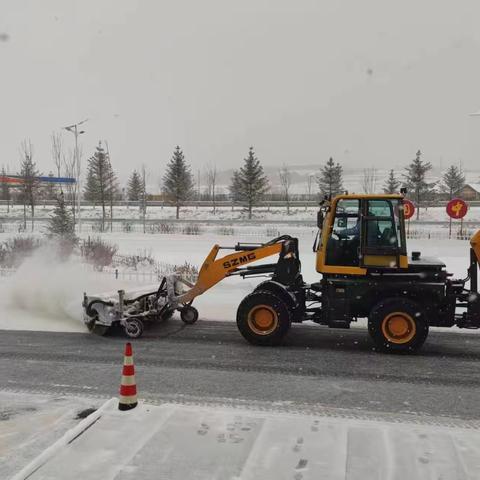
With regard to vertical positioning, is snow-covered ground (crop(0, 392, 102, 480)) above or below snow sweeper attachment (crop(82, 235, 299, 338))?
below

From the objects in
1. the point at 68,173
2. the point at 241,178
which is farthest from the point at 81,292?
the point at 68,173

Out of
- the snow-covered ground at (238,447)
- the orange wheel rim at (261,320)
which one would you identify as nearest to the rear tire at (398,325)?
the orange wheel rim at (261,320)

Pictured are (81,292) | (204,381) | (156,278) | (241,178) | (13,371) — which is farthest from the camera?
(241,178)

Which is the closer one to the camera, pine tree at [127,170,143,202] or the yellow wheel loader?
the yellow wheel loader

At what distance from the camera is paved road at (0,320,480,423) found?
20.8 ft

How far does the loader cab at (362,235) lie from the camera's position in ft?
27.1

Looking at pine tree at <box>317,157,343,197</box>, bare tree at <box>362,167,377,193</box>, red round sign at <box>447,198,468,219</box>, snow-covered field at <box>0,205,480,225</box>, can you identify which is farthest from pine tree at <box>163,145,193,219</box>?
red round sign at <box>447,198,468,219</box>

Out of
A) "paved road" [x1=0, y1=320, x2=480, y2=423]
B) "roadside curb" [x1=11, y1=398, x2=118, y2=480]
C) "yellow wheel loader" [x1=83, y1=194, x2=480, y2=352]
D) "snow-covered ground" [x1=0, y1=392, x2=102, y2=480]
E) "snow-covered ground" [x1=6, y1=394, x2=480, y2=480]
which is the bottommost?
"paved road" [x1=0, y1=320, x2=480, y2=423]

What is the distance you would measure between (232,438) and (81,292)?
7.03 meters

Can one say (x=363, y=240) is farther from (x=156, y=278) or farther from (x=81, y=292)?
(x=156, y=278)

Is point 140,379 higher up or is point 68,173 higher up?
point 68,173

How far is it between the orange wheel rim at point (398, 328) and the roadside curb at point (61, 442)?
450 centimetres

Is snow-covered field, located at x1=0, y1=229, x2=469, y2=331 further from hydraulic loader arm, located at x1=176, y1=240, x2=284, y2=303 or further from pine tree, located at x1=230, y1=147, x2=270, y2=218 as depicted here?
pine tree, located at x1=230, y1=147, x2=270, y2=218

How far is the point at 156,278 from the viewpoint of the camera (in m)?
15.7
